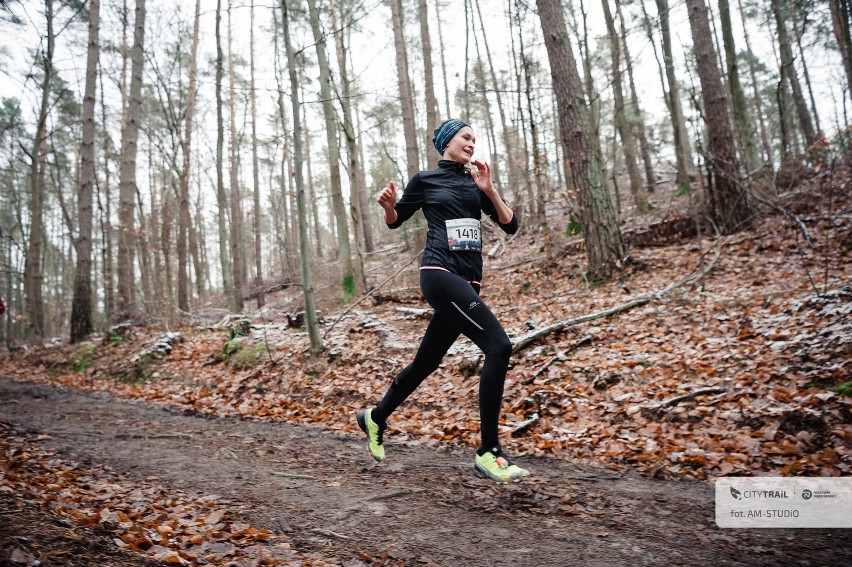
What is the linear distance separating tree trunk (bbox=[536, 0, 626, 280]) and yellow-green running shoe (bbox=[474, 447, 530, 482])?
664cm

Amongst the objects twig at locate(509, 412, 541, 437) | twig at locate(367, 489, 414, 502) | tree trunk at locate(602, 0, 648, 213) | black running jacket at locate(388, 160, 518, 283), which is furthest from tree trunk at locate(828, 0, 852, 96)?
twig at locate(367, 489, 414, 502)

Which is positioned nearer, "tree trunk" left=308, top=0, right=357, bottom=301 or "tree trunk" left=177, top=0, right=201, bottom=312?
"tree trunk" left=308, top=0, right=357, bottom=301

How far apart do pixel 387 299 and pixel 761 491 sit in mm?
8657

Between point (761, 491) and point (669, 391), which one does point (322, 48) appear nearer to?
point (669, 391)

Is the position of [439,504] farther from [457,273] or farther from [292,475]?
[457,273]

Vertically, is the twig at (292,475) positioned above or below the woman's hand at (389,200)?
below

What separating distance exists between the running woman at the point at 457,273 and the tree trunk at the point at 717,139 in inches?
315

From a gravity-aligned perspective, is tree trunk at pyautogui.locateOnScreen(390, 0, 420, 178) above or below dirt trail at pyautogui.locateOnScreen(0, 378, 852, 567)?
above

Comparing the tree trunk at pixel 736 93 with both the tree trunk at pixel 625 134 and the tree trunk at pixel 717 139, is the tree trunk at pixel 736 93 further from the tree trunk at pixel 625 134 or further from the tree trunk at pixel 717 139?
the tree trunk at pixel 625 134

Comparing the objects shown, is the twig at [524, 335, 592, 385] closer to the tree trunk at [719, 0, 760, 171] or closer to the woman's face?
the woman's face

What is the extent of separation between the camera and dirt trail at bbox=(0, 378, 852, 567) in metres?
2.33

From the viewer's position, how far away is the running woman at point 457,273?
3.01 metres

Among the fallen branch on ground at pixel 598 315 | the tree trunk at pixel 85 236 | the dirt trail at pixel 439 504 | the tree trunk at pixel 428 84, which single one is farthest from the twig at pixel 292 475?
the tree trunk at pixel 85 236

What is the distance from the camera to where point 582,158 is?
8.89 meters
